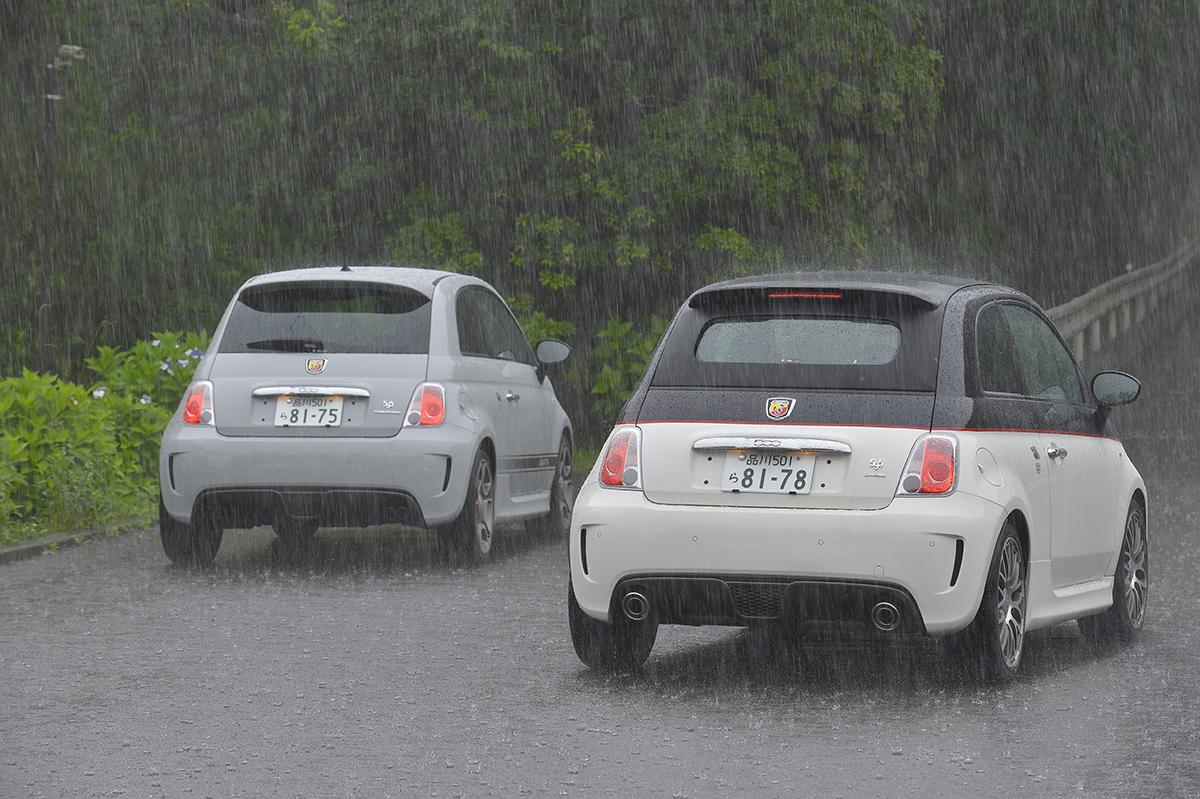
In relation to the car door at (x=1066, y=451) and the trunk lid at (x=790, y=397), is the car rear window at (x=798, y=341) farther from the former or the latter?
the car door at (x=1066, y=451)

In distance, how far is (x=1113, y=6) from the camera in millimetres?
38938

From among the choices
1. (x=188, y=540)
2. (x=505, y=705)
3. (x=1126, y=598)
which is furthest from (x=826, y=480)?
(x=188, y=540)

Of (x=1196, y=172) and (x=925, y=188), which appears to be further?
(x=1196, y=172)

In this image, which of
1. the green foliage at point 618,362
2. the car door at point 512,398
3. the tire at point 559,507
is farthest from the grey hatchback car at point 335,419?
the green foliage at point 618,362

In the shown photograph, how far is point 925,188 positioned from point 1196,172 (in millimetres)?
24543

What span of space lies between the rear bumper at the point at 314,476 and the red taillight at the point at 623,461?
12.0ft

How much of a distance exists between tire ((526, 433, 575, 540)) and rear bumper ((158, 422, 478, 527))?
101 inches

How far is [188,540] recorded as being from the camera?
11758 millimetres

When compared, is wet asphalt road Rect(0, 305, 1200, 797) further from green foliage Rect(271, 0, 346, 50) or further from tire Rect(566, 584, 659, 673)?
green foliage Rect(271, 0, 346, 50)

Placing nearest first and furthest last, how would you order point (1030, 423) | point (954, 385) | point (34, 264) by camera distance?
point (954, 385) < point (1030, 423) < point (34, 264)

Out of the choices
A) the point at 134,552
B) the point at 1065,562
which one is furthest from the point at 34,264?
the point at 1065,562

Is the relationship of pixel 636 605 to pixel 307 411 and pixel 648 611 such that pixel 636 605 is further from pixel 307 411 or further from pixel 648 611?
pixel 307 411

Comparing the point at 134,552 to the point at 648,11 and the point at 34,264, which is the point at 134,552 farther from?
the point at 34,264

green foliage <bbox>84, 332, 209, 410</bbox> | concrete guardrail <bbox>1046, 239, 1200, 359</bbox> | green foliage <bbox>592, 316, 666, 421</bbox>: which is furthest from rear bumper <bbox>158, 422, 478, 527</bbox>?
concrete guardrail <bbox>1046, 239, 1200, 359</bbox>
